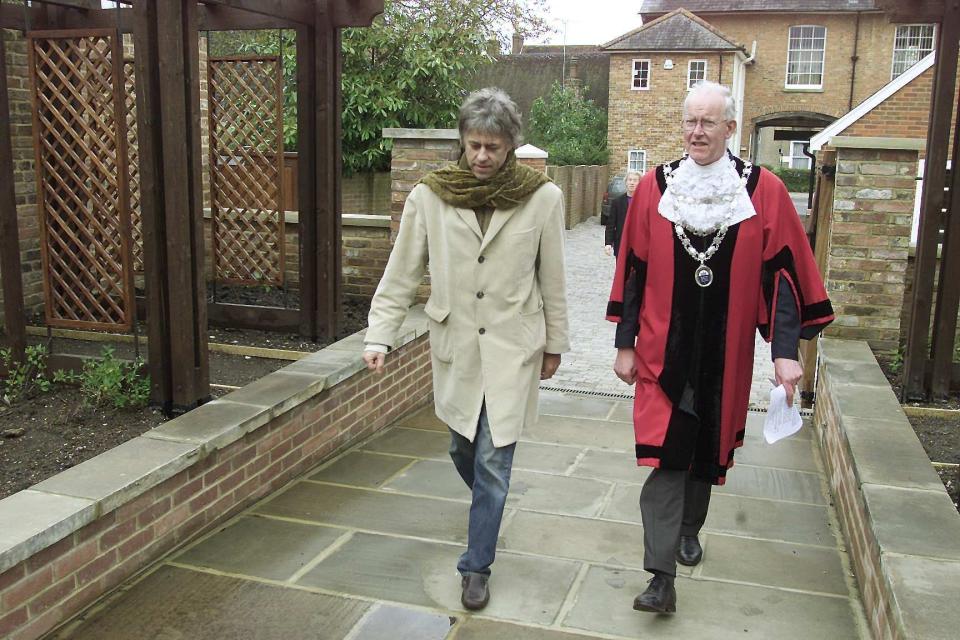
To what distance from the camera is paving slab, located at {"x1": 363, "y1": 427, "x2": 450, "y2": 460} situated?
5000 mm

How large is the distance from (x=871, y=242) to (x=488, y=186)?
3262 mm

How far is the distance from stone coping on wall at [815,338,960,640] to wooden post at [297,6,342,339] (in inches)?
127

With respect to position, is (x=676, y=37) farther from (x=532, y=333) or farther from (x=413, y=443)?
(x=532, y=333)

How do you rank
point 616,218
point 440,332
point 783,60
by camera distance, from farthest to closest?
point 783,60 < point 616,218 < point 440,332

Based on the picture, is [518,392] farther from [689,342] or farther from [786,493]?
[786,493]

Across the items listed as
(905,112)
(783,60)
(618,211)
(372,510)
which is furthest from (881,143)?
(783,60)

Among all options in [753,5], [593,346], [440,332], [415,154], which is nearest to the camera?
[440,332]

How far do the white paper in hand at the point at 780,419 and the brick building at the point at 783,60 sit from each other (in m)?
27.9

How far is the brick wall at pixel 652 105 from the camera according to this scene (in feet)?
98.8

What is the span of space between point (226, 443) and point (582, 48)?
118 ft

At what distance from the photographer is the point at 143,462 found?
3.39 metres

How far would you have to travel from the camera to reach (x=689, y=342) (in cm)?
310

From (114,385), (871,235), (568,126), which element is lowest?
(114,385)

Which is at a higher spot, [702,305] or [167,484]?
[702,305]
